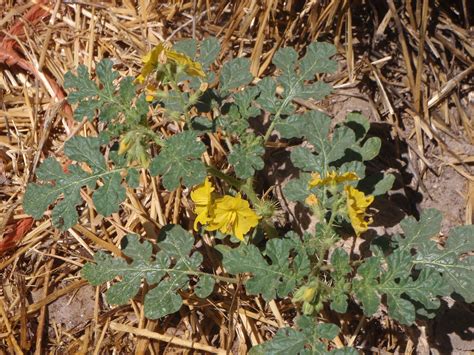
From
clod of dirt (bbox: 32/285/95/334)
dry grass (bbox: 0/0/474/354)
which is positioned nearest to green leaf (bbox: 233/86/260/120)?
dry grass (bbox: 0/0/474/354)

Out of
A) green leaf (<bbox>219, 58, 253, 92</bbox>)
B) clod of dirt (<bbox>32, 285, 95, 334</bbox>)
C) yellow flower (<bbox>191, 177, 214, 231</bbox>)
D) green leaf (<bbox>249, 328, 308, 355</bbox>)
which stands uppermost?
green leaf (<bbox>219, 58, 253, 92</bbox>)

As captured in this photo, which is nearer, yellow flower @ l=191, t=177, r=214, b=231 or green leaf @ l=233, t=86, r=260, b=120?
yellow flower @ l=191, t=177, r=214, b=231

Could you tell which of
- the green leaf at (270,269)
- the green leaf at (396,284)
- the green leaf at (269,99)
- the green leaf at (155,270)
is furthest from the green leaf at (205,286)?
the green leaf at (269,99)

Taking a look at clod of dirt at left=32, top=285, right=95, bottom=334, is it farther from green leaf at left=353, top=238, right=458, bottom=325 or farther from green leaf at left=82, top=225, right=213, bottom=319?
green leaf at left=353, top=238, right=458, bottom=325

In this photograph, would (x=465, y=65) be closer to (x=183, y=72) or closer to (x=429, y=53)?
(x=429, y=53)

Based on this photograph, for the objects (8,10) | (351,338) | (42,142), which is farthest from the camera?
(8,10)

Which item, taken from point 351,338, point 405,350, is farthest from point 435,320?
point 351,338

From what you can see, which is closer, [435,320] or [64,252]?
[435,320]
